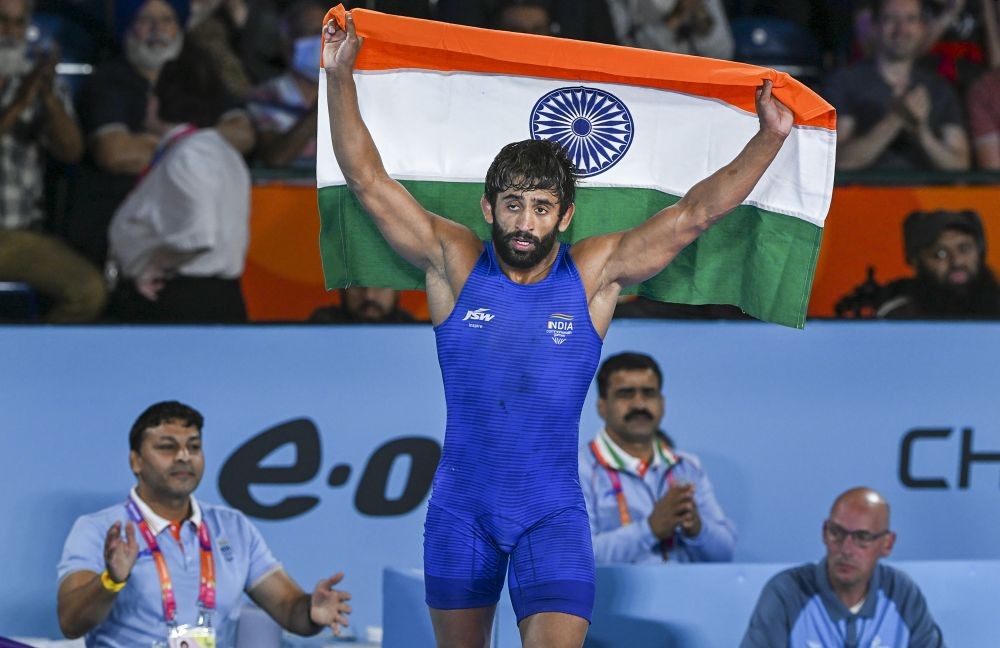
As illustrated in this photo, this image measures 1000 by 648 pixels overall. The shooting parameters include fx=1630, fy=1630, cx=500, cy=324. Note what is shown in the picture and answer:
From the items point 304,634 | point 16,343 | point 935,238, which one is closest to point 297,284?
point 16,343

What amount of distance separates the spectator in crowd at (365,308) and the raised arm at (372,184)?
105 inches

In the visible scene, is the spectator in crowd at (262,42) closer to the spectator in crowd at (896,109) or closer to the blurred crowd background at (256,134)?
the blurred crowd background at (256,134)

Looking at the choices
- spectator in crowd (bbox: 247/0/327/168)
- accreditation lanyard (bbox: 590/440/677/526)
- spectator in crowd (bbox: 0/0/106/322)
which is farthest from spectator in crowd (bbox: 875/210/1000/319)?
spectator in crowd (bbox: 0/0/106/322)

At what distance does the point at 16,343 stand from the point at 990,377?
4.96 m

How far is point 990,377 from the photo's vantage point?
8.55 metres

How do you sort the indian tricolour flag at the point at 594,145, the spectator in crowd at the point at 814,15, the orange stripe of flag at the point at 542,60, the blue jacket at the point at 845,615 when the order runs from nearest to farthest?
the orange stripe of flag at the point at 542,60 < the indian tricolour flag at the point at 594,145 < the blue jacket at the point at 845,615 < the spectator in crowd at the point at 814,15

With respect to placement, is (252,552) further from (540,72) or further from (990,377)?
(990,377)

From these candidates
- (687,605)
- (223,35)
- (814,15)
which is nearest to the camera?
(687,605)

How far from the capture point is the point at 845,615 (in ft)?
22.2

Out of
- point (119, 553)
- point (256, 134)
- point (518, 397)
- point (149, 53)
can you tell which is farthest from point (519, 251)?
point (149, 53)

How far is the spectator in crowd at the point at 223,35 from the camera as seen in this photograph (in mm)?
9109

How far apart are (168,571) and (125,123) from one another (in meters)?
2.98

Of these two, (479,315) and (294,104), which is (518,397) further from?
(294,104)

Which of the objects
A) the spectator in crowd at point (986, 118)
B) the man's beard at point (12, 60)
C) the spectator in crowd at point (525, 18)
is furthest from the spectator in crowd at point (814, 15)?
the man's beard at point (12, 60)
